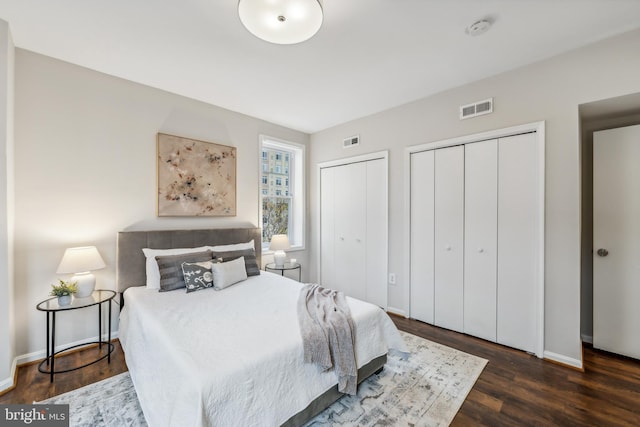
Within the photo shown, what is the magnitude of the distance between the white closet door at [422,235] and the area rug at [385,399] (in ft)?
2.97

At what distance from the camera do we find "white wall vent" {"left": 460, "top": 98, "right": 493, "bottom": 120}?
107 inches

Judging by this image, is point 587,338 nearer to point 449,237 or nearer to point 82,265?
point 449,237

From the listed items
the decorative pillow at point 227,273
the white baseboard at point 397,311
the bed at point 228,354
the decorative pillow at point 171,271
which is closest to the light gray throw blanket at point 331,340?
the bed at point 228,354

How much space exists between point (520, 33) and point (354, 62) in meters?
1.27

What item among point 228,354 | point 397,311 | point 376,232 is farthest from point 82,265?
point 397,311

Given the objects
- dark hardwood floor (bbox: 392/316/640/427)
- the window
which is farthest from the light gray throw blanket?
the window

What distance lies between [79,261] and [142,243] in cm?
56

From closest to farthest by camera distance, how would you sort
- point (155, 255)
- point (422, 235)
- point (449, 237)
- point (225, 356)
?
point (225, 356) → point (155, 255) → point (449, 237) → point (422, 235)

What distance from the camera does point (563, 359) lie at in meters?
2.34

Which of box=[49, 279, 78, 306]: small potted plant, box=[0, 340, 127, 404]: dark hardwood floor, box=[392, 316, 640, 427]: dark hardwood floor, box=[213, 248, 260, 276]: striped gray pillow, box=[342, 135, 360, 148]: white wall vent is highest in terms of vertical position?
box=[342, 135, 360, 148]: white wall vent

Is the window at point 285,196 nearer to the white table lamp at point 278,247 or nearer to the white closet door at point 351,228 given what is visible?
the white table lamp at point 278,247

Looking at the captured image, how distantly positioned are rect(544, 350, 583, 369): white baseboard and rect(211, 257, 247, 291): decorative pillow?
2.93 metres

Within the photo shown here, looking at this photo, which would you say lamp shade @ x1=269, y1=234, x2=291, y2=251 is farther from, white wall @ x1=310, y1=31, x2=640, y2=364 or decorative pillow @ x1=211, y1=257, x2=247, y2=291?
white wall @ x1=310, y1=31, x2=640, y2=364

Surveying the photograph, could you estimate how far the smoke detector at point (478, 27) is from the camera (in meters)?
1.93
